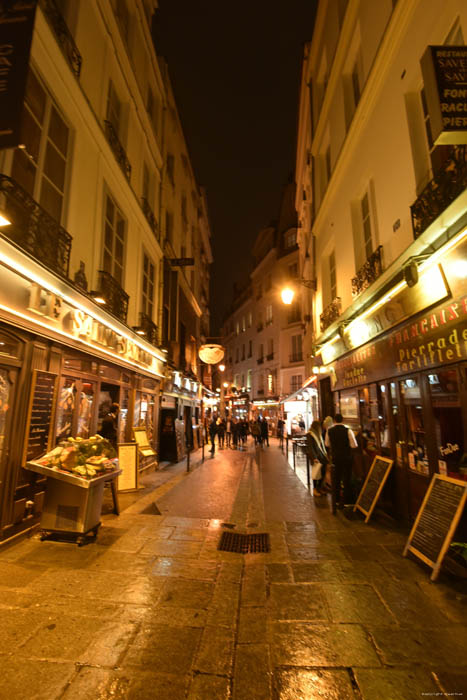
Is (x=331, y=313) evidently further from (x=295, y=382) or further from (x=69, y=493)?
(x=295, y=382)

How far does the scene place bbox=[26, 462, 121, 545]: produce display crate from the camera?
476 cm

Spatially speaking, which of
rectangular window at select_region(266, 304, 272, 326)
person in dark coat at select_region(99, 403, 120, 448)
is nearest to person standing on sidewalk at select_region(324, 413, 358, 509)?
person in dark coat at select_region(99, 403, 120, 448)

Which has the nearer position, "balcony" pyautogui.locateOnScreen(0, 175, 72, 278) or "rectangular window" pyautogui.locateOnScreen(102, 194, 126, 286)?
"balcony" pyautogui.locateOnScreen(0, 175, 72, 278)

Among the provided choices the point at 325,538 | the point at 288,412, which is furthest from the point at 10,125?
the point at 288,412

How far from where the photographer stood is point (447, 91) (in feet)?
11.7

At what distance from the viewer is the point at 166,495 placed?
7.88 m

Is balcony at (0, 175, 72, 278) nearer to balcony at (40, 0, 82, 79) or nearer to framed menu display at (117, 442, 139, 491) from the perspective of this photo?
balcony at (40, 0, 82, 79)

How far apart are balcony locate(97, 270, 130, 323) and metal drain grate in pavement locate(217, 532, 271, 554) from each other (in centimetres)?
560

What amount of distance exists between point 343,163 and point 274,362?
2423 cm

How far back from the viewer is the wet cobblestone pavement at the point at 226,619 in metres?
2.41

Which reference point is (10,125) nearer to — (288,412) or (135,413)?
(135,413)

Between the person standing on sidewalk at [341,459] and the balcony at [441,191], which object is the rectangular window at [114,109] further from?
the person standing on sidewalk at [341,459]

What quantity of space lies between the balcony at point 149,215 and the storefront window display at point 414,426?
9.65m

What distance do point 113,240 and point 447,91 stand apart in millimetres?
7814
